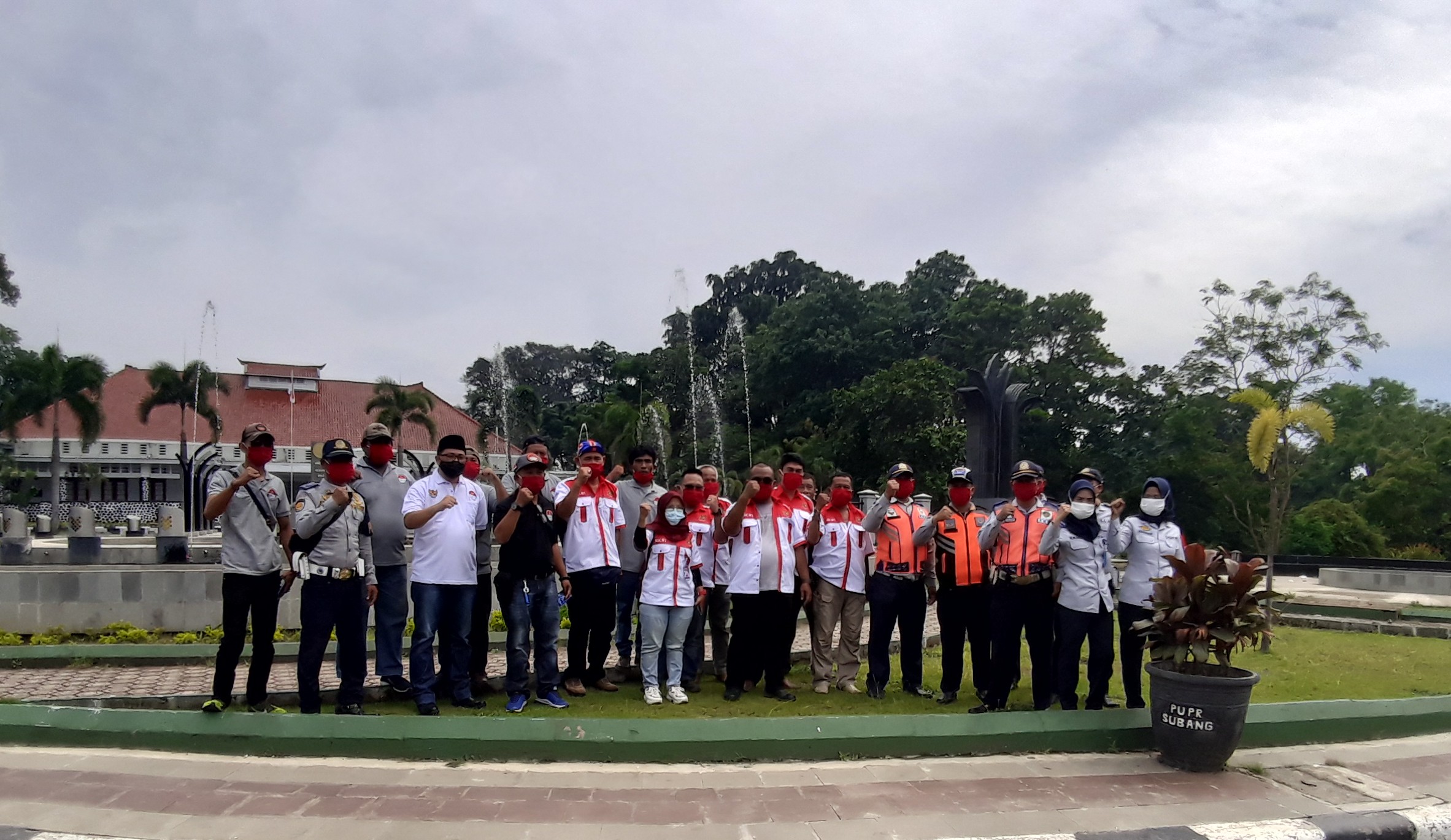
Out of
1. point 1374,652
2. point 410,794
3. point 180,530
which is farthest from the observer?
point 180,530

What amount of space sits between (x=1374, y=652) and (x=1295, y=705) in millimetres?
5870

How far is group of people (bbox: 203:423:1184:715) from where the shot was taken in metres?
5.51

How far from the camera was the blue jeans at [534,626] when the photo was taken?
6.11 m

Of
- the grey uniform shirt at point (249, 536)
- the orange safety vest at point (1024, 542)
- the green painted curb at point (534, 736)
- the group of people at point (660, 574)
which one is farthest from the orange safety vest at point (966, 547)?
the grey uniform shirt at point (249, 536)

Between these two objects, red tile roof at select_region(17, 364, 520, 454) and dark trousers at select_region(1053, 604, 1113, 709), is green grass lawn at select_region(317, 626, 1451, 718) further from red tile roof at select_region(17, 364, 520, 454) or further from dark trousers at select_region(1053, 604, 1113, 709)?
red tile roof at select_region(17, 364, 520, 454)

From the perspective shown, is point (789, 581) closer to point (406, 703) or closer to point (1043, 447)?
point (406, 703)

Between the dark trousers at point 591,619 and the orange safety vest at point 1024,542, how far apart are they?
9.03 feet

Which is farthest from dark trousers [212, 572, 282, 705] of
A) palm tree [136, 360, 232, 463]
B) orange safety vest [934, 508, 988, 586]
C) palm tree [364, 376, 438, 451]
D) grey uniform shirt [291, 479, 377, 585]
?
palm tree [364, 376, 438, 451]

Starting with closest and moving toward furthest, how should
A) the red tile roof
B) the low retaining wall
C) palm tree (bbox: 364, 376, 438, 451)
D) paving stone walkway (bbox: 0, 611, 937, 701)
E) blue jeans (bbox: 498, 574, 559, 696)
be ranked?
blue jeans (bbox: 498, 574, 559, 696), paving stone walkway (bbox: 0, 611, 937, 701), the low retaining wall, palm tree (bbox: 364, 376, 438, 451), the red tile roof

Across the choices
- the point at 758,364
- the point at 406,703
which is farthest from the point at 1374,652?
the point at 758,364

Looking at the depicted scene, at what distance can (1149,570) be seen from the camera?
6.13 meters

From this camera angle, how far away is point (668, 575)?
21.0ft

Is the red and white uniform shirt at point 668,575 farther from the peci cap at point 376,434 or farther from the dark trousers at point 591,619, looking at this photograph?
the peci cap at point 376,434

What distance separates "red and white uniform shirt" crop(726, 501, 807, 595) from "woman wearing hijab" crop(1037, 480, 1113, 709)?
1790 millimetres
